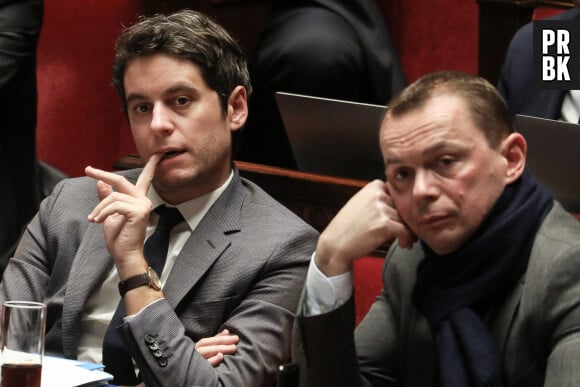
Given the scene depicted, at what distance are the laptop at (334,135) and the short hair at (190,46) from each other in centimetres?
14

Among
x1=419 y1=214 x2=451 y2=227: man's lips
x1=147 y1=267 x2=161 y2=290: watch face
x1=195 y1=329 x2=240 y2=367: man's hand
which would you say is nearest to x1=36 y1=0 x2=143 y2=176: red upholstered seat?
x1=147 y1=267 x2=161 y2=290: watch face

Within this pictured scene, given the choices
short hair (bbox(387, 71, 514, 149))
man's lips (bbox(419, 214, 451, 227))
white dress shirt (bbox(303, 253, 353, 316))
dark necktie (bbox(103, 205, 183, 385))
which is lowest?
dark necktie (bbox(103, 205, 183, 385))

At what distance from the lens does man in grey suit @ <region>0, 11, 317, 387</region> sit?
5.16 feet

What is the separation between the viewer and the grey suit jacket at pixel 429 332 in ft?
4.08

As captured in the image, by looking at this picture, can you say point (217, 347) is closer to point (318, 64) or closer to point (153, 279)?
point (153, 279)

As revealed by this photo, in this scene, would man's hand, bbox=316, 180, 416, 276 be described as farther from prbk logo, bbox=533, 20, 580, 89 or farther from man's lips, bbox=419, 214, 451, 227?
prbk logo, bbox=533, 20, 580, 89

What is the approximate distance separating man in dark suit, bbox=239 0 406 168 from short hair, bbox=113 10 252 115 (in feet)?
1.99

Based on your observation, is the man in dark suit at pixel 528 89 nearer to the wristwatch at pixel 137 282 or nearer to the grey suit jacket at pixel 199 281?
the grey suit jacket at pixel 199 281

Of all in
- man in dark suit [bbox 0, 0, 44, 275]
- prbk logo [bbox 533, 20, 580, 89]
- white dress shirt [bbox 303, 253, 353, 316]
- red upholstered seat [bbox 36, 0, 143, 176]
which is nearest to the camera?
white dress shirt [bbox 303, 253, 353, 316]

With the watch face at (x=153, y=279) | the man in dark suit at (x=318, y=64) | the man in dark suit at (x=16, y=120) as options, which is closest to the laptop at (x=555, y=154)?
the watch face at (x=153, y=279)

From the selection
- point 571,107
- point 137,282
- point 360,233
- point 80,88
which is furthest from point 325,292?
point 80,88

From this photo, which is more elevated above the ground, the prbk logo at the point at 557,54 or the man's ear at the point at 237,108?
the man's ear at the point at 237,108

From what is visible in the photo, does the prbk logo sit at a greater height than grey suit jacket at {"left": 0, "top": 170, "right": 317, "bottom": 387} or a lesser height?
greater

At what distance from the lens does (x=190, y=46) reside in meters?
1.75
